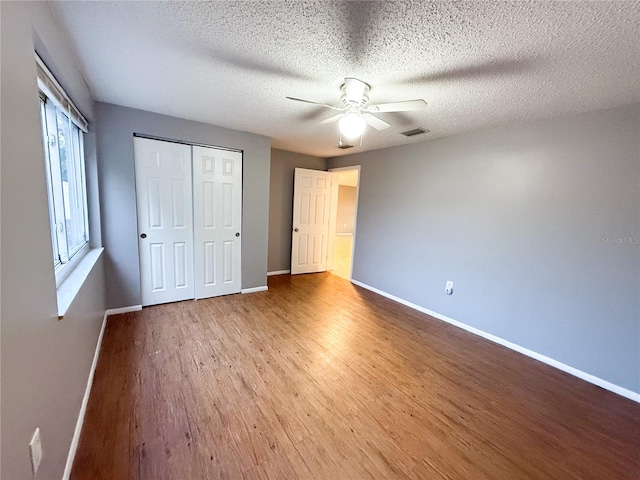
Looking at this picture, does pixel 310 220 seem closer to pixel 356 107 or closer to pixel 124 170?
pixel 124 170

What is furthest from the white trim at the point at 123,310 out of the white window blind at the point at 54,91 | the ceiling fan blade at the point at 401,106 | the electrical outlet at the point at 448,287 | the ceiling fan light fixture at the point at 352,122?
the electrical outlet at the point at 448,287

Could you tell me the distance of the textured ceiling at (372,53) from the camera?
4.24 feet

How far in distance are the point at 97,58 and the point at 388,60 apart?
1.99 metres

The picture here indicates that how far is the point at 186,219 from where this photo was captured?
11.2 ft

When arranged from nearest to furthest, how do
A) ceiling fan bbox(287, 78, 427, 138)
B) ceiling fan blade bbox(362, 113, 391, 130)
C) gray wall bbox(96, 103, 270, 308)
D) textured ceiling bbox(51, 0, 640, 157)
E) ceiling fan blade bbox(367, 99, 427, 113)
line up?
1. textured ceiling bbox(51, 0, 640, 157)
2. ceiling fan blade bbox(367, 99, 427, 113)
3. ceiling fan bbox(287, 78, 427, 138)
4. ceiling fan blade bbox(362, 113, 391, 130)
5. gray wall bbox(96, 103, 270, 308)

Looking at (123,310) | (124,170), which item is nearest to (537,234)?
(124,170)

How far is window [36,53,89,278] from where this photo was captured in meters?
1.54

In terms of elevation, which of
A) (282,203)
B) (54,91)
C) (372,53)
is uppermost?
(372,53)

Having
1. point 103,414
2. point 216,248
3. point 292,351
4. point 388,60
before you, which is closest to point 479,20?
point 388,60

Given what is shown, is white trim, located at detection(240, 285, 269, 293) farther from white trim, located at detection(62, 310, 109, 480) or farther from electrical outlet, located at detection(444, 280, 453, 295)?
electrical outlet, located at detection(444, 280, 453, 295)

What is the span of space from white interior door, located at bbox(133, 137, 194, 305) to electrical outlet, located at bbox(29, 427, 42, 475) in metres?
2.47

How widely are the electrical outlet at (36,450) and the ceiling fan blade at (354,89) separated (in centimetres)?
238

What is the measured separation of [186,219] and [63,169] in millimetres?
1507

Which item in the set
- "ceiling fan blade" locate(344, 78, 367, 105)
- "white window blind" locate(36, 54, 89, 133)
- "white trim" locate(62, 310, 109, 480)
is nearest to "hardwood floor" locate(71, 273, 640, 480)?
"white trim" locate(62, 310, 109, 480)
